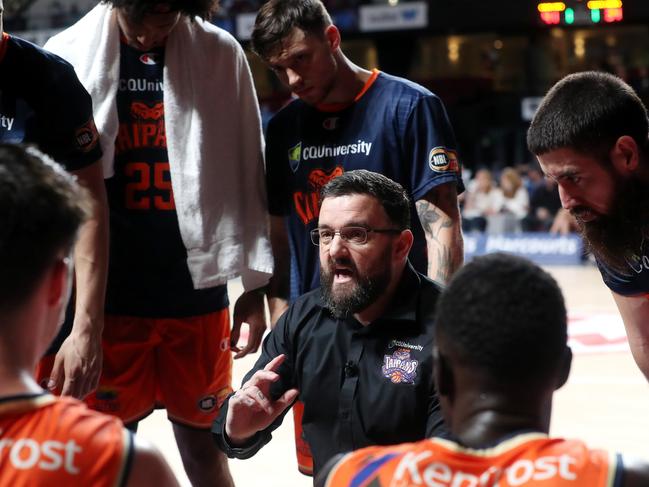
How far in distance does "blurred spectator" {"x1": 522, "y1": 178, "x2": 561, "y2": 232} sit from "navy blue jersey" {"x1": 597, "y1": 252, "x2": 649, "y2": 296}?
12680mm

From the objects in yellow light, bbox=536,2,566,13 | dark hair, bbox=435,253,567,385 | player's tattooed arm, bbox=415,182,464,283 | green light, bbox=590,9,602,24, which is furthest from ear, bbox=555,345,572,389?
green light, bbox=590,9,602,24

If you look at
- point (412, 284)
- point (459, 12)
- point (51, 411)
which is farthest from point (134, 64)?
point (459, 12)

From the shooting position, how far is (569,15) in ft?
48.4

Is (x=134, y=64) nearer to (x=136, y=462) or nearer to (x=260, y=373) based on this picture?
(x=260, y=373)

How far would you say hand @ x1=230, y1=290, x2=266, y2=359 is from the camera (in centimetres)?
377

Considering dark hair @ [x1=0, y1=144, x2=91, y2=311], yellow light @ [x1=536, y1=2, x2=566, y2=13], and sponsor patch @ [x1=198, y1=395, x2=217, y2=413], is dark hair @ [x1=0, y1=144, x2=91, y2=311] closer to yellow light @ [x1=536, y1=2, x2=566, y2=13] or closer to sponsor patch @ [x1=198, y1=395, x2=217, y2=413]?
sponsor patch @ [x1=198, y1=395, x2=217, y2=413]

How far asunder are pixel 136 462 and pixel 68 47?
235 cm

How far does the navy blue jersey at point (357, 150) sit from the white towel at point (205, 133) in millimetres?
113

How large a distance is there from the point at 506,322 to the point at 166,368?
2.38 metres

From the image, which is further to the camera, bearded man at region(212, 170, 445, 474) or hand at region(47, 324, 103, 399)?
hand at region(47, 324, 103, 399)

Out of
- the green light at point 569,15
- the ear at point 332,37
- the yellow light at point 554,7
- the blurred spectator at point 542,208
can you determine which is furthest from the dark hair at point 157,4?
the blurred spectator at point 542,208

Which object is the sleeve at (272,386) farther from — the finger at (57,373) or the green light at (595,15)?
the green light at (595,15)

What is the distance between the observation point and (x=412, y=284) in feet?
9.84

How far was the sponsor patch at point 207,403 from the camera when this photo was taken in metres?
3.84
